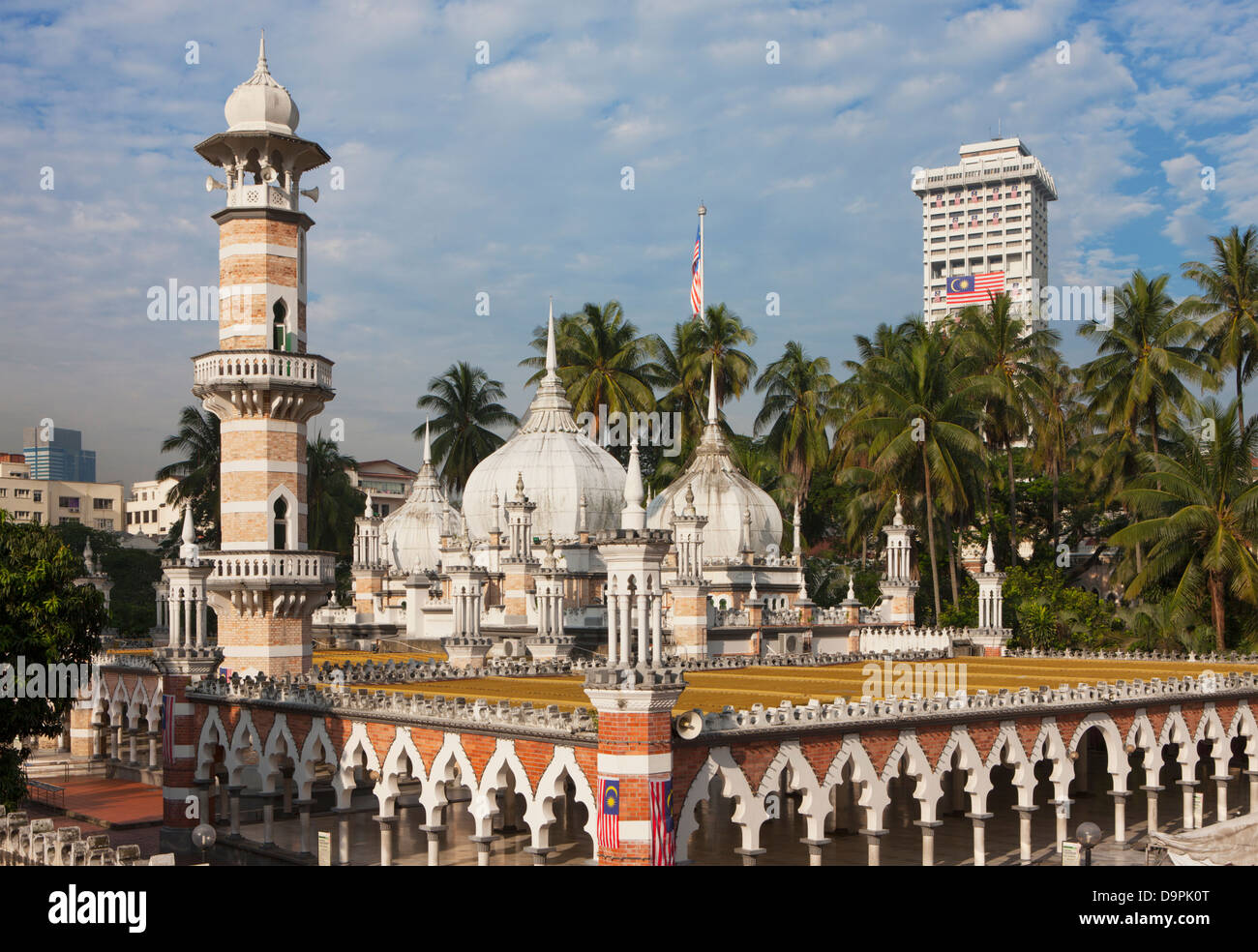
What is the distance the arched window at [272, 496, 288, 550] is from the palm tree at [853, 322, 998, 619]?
2826 centimetres

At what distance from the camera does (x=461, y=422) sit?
82.9 m

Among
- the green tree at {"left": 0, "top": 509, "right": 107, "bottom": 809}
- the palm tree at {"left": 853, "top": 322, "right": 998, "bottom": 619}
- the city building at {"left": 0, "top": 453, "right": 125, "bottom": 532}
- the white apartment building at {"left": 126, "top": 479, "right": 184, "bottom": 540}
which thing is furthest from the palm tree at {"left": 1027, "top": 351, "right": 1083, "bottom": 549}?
the white apartment building at {"left": 126, "top": 479, "right": 184, "bottom": 540}

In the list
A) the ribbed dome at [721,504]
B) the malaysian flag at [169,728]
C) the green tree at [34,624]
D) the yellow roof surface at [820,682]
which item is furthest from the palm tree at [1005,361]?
the green tree at [34,624]

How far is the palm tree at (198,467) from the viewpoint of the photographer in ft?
233

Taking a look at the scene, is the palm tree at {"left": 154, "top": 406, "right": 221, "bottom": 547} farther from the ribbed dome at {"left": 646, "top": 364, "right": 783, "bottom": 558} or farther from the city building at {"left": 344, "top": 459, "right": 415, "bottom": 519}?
the city building at {"left": 344, "top": 459, "right": 415, "bottom": 519}

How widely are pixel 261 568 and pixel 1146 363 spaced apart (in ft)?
125

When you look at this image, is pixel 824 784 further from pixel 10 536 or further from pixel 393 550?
pixel 393 550

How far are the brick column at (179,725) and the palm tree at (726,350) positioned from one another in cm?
4803

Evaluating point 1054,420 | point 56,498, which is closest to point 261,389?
point 1054,420

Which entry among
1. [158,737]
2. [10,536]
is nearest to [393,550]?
[158,737]

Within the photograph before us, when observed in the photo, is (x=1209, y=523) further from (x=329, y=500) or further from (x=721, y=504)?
(x=329, y=500)

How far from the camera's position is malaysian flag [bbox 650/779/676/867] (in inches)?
846

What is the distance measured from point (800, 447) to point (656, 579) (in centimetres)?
5486
